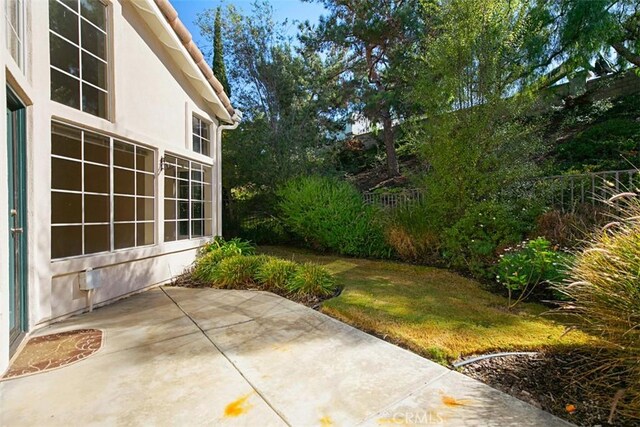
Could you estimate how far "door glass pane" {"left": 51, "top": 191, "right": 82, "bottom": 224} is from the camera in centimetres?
450

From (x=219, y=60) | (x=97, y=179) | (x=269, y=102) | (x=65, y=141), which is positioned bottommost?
(x=97, y=179)

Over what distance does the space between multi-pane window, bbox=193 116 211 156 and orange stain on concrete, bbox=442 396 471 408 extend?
7395mm

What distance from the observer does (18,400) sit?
247 centimetres

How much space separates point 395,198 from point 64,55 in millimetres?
7496

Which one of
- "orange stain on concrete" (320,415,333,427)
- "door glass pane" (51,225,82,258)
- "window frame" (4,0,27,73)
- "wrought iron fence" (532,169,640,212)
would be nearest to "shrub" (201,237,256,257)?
"door glass pane" (51,225,82,258)

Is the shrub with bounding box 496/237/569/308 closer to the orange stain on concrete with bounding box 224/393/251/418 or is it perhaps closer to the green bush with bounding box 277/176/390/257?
the green bush with bounding box 277/176/390/257

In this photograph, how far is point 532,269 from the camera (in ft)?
14.9

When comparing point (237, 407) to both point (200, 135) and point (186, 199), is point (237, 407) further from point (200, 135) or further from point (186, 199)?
point (200, 135)

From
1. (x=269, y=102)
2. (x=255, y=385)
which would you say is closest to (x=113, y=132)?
(x=255, y=385)

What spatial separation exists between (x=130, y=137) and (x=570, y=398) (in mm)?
6503

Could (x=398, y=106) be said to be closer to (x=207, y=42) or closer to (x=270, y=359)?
(x=207, y=42)

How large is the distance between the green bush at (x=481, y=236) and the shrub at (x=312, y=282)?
270cm

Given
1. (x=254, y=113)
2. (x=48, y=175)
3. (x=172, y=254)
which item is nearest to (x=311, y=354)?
(x=48, y=175)

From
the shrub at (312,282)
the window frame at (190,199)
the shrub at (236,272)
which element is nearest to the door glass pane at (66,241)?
the window frame at (190,199)
